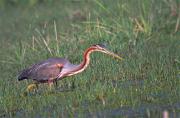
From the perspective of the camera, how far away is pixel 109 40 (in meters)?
12.3

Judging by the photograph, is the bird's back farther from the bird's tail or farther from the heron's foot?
the heron's foot

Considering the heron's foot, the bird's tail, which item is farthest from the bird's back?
the heron's foot

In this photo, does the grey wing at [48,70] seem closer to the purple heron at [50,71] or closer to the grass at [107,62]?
the purple heron at [50,71]

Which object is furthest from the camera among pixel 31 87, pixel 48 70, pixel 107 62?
pixel 107 62

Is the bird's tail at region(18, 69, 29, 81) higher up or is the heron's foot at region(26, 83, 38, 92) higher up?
the bird's tail at region(18, 69, 29, 81)

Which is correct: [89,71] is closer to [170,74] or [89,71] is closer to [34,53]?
[170,74]

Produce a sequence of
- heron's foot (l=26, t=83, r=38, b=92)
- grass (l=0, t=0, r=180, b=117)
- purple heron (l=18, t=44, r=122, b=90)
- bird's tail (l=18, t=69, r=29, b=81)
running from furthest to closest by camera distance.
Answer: bird's tail (l=18, t=69, r=29, b=81) < purple heron (l=18, t=44, r=122, b=90) < heron's foot (l=26, t=83, r=38, b=92) < grass (l=0, t=0, r=180, b=117)

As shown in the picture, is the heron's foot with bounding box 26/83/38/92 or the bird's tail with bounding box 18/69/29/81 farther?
the bird's tail with bounding box 18/69/29/81

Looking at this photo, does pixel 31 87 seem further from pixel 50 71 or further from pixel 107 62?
pixel 107 62

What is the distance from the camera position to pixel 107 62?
36.2 ft

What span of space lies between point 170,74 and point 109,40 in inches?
97.4

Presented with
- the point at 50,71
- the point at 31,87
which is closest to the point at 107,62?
the point at 50,71

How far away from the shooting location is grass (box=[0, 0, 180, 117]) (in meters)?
8.83

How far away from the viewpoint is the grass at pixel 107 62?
8.83 m
